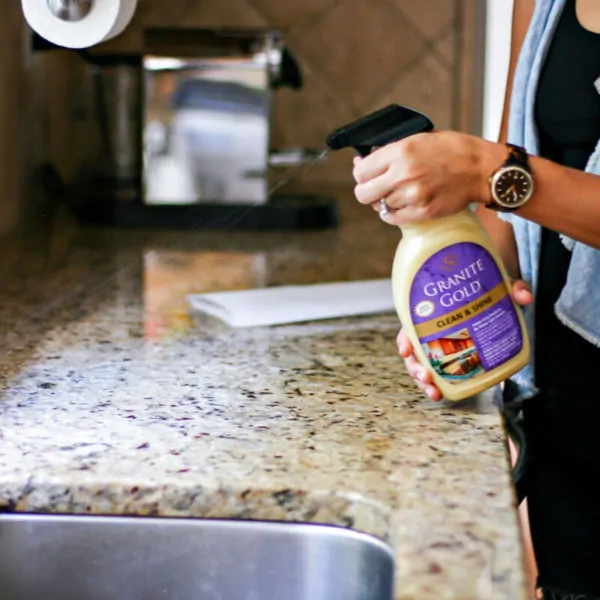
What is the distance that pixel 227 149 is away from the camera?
5.41ft

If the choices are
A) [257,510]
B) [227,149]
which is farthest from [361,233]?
[257,510]

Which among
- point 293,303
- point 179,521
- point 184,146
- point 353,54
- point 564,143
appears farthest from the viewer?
point 353,54

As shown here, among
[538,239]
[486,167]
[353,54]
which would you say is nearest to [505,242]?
[538,239]

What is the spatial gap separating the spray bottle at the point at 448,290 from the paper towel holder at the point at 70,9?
28 centimetres

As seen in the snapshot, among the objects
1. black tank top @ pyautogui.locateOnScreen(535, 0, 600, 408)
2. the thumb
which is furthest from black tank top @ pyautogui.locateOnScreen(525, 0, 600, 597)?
the thumb

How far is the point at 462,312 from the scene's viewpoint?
0.67m

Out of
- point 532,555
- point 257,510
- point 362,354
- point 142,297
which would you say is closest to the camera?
point 257,510

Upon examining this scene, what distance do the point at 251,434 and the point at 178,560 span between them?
0.33 ft

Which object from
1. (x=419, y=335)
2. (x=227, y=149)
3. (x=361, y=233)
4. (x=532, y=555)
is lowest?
(x=532, y=555)

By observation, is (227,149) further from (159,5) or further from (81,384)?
(81,384)

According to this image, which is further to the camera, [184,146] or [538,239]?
[184,146]

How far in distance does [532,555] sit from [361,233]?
780mm

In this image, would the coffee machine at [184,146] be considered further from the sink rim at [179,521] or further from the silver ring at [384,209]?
the sink rim at [179,521]

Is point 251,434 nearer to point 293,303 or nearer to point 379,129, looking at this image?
point 379,129
